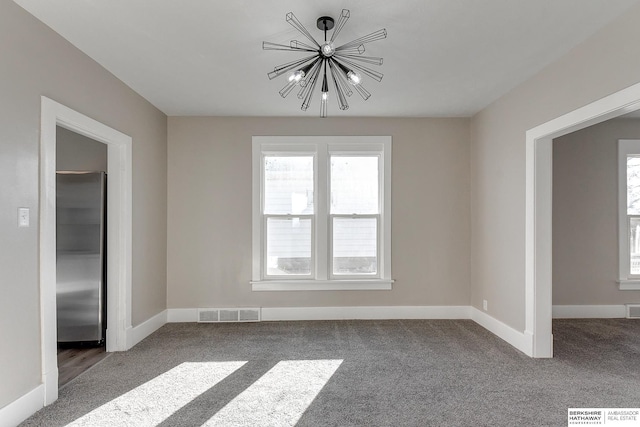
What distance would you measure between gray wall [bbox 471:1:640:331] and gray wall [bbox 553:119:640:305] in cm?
117

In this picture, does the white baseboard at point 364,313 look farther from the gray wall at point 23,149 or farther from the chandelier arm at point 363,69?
the chandelier arm at point 363,69

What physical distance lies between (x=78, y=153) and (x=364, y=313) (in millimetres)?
3825

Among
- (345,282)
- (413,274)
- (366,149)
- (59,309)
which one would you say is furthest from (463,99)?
(59,309)

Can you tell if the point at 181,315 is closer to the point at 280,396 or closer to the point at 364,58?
the point at 280,396

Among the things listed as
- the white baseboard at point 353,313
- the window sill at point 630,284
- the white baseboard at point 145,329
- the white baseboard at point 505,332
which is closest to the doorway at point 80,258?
the white baseboard at point 145,329

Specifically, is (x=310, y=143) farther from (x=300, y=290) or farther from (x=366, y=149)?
(x=300, y=290)

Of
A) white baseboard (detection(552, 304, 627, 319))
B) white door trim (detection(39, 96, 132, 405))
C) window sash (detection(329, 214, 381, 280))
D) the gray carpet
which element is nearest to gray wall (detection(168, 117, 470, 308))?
window sash (detection(329, 214, 381, 280))

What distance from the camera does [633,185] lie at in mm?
5012

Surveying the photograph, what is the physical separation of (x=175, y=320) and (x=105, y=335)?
1.05m

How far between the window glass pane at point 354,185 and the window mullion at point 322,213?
11 centimetres

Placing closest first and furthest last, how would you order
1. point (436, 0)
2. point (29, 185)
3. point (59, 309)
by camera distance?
point (436, 0) → point (29, 185) → point (59, 309)

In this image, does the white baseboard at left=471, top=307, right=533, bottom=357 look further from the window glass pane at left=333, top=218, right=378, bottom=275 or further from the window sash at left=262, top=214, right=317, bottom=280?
the window sash at left=262, top=214, right=317, bottom=280

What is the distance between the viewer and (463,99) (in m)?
4.20

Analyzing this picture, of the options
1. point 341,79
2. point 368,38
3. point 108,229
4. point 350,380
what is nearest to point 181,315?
point 108,229
